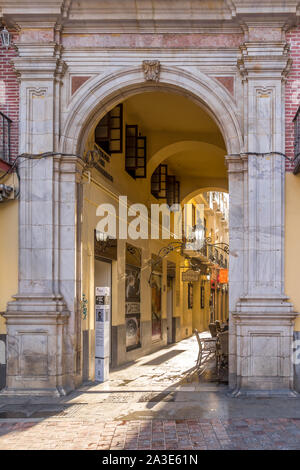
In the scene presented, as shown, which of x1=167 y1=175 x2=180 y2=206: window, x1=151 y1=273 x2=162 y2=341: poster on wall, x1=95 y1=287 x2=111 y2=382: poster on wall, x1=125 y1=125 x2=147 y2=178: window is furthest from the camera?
x1=167 y1=175 x2=180 y2=206: window

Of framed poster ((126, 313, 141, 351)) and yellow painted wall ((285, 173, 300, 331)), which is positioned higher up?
yellow painted wall ((285, 173, 300, 331))

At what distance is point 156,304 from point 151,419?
12.3 m

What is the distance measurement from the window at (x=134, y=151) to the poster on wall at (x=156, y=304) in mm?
4520

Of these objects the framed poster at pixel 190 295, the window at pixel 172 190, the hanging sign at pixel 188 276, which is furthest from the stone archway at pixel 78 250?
the framed poster at pixel 190 295

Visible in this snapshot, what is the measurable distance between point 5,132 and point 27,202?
1354mm

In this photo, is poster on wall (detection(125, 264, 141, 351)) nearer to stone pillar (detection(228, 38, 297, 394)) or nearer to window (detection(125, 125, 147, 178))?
window (detection(125, 125, 147, 178))

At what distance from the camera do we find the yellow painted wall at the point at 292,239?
1061 centimetres

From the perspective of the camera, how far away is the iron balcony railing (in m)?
11.0

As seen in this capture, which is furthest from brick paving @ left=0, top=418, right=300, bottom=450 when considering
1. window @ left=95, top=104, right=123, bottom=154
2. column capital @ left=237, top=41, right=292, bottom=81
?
window @ left=95, top=104, right=123, bottom=154

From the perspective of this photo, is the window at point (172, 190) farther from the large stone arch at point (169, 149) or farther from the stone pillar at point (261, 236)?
the stone pillar at point (261, 236)

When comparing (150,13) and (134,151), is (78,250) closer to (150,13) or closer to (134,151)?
(150,13)

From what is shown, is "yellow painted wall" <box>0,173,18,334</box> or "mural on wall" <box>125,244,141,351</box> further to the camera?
"mural on wall" <box>125,244,141,351</box>

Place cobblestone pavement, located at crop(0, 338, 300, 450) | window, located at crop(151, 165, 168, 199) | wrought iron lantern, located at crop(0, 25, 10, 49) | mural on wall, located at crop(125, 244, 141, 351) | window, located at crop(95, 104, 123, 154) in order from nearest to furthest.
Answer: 1. cobblestone pavement, located at crop(0, 338, 300, 450)
2. wrought iron lantern, located at crop(0, 25, 10, 49)
3. window, located at crop(95, 104, 123, 154)
4. mural on wall, located at crop(125, 244, 141, 351)
5. window, located at crop(151, 165, 168, 199)

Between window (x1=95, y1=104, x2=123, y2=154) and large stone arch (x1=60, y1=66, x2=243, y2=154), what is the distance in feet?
7.97
